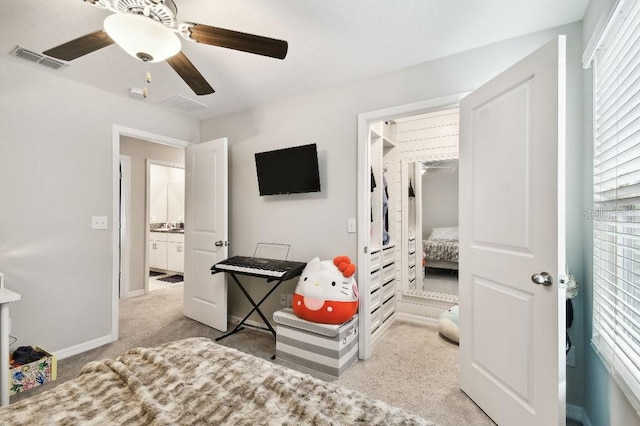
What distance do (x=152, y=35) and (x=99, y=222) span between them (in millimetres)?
2168

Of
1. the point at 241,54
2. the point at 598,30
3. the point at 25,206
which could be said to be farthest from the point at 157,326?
the point at 598,30

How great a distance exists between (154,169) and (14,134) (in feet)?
15.9

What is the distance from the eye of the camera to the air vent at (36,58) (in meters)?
2.22

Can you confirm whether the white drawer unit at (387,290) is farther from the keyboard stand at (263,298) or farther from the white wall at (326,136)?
the keyboard stand at (263,298)

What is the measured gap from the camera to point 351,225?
2.72 metres

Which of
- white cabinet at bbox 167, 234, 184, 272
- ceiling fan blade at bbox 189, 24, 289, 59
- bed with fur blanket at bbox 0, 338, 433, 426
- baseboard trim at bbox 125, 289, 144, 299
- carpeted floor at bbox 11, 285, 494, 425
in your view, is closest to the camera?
bed with fur blanket at bbox 0, 338, 433, 426

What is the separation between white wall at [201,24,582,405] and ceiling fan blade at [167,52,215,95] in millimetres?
1168

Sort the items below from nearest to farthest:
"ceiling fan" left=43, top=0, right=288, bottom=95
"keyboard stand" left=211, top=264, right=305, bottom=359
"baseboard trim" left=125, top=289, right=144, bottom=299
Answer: "ceiling fan" left=43, top=0, right=288, bottom=95, "keyboard stand" left=211, top=264, right=305, bottom=359, "baseboard trim" left=125, top=289, right=144, bottom=299

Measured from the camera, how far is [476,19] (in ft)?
6.14

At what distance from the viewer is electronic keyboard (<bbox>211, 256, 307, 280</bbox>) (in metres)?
2.59

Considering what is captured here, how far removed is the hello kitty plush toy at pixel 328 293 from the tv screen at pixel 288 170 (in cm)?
75

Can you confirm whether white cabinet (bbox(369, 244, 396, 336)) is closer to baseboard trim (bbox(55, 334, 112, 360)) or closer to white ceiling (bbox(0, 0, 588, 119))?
white ceiling (bbox(0, 0, 588, 119))

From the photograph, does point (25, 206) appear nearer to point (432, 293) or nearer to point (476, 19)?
point (476, 19)

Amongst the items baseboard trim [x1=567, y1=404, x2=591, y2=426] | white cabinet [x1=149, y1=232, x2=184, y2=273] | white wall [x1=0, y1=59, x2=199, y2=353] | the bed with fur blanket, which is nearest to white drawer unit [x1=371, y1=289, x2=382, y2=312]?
baseboard trim [x1=567, y1=404, x2=591, y2=426]
